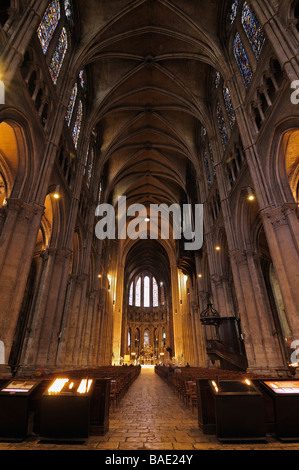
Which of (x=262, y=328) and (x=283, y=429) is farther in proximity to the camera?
(x=262, y=328)

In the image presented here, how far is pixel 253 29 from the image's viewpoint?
11.6 meters

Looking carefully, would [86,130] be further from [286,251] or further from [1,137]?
[286,251]

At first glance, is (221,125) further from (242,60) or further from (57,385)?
(57,385)

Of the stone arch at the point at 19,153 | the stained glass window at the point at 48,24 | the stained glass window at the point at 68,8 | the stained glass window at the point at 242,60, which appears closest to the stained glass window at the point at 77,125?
the stained glass window at the point at 68,8

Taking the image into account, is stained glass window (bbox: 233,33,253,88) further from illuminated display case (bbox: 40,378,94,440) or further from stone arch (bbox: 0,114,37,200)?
illuminated display case (bbox: 40,378,94,440)

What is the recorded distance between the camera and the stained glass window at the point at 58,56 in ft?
39.5

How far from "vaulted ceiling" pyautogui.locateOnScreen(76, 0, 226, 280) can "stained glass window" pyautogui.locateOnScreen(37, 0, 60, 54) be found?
1.93 meters

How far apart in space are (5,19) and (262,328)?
50.4ft

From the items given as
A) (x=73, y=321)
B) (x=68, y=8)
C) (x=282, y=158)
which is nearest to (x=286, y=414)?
(x=282, y=158)

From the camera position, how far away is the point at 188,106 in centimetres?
1975

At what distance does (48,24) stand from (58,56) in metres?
1.39

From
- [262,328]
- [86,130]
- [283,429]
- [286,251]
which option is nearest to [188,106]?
[86,130]

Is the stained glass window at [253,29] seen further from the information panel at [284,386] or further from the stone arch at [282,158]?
the information panel at [284,386]
